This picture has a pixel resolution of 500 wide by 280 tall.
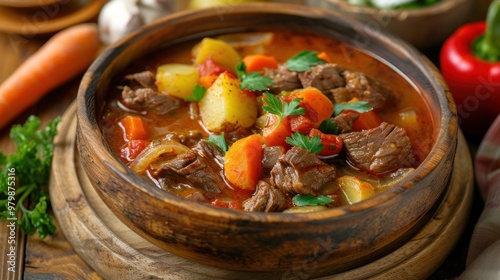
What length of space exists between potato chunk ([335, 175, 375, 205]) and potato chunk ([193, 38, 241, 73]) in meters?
1.28

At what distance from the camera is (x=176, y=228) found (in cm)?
311

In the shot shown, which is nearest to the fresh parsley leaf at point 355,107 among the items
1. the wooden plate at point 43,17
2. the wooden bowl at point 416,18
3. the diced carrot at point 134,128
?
the diced carrot at point 134,128

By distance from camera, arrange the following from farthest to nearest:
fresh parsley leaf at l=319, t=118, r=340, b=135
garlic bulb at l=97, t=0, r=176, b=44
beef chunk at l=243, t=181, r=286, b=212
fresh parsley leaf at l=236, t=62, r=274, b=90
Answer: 1. garlic bulb at l=97, t=0, r=176, b=44
2. fresh parsley leaf at l=236, t=62, r=274, b=90
3. fresh parsley leaf at l=319, t=118, r=340, b=135
4. beef chunk at l=243, t=181, r=286, b=212

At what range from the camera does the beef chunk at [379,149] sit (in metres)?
3.62

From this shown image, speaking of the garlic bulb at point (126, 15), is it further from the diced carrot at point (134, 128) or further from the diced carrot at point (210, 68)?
the diced carrot at point (134, 128)

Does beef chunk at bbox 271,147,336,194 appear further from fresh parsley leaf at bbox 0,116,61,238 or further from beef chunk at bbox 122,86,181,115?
fresh parsley leaf at bbox 0,116,61,238

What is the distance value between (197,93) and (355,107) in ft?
3.18

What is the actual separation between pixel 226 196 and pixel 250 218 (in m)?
0.54

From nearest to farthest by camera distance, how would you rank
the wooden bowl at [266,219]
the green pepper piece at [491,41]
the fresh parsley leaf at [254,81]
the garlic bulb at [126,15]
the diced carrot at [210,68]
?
the wooden bowl at [266,219] < the fresh parsley leaf at [254,81] < the diced carrot at [210,68] < the green pepper piece at [491,41] < the garlic bulb at [126,15]

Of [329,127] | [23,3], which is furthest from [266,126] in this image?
[23,3]

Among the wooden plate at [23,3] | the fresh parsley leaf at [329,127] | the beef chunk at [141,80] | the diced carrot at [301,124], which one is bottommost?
the fresh parsley leaf at [329,127]

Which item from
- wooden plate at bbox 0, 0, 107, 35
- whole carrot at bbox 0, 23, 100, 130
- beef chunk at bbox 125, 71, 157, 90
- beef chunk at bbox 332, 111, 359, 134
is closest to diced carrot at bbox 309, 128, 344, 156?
beef chunk at bbox 332, 111, 359, 134

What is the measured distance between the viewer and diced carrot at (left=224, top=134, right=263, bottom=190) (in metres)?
3.49

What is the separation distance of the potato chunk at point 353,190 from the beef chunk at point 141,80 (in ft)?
4.71
